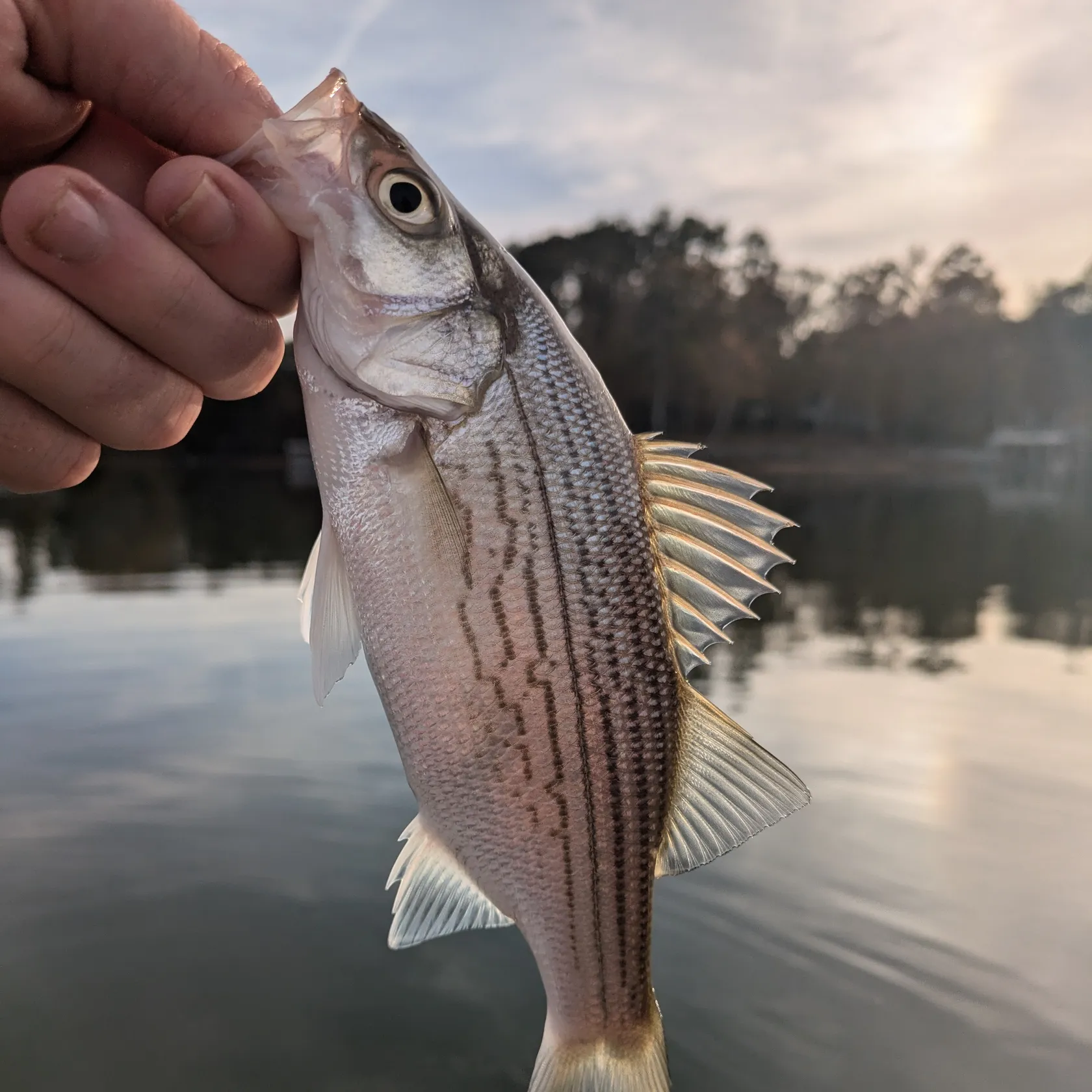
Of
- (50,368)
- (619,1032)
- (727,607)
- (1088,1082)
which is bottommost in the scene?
(1088,1082)

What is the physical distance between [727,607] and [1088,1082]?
3037 millimetres

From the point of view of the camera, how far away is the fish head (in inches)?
72.0

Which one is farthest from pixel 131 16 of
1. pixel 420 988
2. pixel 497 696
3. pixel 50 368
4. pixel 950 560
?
pixel 950 560

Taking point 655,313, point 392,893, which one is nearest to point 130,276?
point 392,893

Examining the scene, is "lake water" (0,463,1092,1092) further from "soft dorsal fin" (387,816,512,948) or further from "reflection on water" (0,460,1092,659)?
"reflection on water" (0,460,1092,659)

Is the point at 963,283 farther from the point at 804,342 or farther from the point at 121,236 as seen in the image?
the point at 121,236

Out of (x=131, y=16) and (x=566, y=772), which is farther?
(x=566, y=772)

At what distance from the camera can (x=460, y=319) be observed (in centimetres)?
192

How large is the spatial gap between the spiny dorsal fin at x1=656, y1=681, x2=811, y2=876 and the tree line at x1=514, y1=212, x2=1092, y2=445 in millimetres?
49710

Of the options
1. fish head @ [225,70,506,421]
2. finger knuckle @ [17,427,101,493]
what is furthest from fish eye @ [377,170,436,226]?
finger knuckle @ [17,427,101,493]

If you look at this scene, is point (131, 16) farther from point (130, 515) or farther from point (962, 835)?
point (130, 515)

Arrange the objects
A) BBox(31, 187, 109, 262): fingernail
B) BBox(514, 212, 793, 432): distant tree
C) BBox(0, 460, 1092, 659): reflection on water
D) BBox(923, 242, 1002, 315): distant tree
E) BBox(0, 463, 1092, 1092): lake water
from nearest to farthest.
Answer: BBox(31, 187, 109, 262): fingernail, BBox(0, 463, 1092, 1092): lake water, BBox(0, 460, 1092, 659): reflection on water, BBox(514, 212, 793, 432): distant tree, BBox(923, 242, 1002, 315): distant tree

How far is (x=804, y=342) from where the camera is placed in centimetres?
6525

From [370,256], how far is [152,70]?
59cm
